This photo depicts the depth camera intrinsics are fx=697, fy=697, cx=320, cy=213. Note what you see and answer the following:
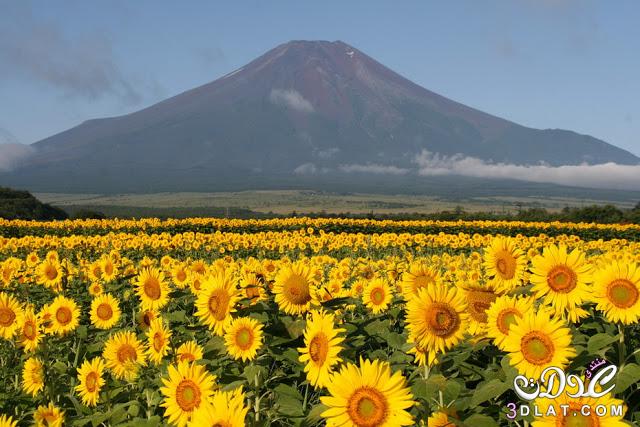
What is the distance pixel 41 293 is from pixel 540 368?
291 inches

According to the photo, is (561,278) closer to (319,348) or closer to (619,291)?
(619,291)

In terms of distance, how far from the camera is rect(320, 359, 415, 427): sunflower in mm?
2371

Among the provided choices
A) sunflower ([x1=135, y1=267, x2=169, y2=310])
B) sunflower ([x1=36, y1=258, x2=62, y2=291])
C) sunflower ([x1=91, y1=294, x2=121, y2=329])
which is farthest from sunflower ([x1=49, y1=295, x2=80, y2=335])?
sunflower ([x1=36, y1=258, x2=62, y2=291])

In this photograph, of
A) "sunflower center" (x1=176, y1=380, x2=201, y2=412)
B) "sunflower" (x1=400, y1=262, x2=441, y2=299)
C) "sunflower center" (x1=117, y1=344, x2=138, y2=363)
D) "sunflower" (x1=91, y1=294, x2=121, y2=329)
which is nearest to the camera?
"sunflower center" (x1=176, y1=380, x2=201, y2=412)

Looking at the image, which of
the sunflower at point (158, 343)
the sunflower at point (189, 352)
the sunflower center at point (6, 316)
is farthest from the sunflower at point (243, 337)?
the sunflower center at point (6, 316)

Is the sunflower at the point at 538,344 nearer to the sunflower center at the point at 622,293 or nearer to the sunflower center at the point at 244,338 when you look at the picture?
the sunflower center at the point at 622,293

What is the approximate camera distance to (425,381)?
116 inches

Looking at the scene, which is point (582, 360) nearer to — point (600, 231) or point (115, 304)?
point (115, 304)

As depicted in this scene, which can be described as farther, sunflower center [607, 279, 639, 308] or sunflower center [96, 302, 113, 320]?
sunflower center [96, 302, 113, 320]

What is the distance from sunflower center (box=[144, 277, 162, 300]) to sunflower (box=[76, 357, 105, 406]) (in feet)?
3.48

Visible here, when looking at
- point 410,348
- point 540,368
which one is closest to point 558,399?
point 540,368

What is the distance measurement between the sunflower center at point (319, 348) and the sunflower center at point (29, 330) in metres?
2.55

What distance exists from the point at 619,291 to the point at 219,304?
2.00m

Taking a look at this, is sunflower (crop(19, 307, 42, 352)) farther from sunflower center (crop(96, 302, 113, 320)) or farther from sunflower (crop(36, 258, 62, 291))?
sunflower (crop(36, 258, 62, 291))
